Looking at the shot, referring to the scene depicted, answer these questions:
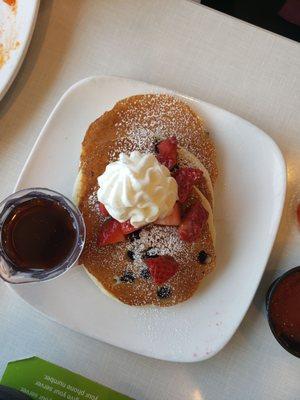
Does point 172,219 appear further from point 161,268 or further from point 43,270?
point 43,270

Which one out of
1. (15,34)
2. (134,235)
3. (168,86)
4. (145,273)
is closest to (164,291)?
(145,273)

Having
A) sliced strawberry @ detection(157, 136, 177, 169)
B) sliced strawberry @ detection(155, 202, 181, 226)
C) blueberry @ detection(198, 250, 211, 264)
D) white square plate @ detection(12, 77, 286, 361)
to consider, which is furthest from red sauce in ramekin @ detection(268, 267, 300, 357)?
sliced strawberry @ detection(157, 136, 177, 169)

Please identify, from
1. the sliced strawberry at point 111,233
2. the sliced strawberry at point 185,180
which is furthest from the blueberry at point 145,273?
the sliced strawberry at point 185,180

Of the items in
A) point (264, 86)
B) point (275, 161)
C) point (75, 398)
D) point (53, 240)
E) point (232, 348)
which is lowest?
point (75, 398)

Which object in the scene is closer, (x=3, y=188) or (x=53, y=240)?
(x=53, y=240)

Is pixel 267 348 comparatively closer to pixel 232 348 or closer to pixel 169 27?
pixel 232 348

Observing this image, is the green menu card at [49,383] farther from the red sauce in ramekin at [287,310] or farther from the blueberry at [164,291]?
the red sauce in ramekin at [287,310]

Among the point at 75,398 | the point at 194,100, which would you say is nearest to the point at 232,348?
the point at 75,398
